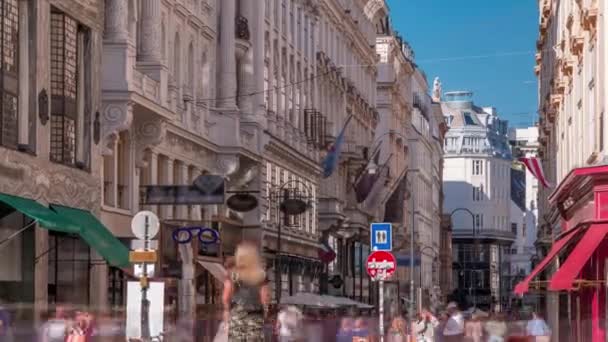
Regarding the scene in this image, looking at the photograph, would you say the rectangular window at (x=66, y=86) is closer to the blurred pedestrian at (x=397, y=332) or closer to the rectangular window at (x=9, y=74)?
the rectangular window at (x=9, y=74)

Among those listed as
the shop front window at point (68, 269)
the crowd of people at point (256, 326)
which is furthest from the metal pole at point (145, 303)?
the shop front window at point (68, 269)

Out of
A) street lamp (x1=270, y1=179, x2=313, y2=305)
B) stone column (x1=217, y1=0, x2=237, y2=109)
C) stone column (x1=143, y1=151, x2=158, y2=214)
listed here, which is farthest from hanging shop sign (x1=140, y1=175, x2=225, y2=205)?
street lamp (x1=270, y1=179, x2=313, y2=305)

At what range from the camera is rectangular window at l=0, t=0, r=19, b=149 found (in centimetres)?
3338

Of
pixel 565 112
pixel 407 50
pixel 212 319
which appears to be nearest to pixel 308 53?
pixel 565 112

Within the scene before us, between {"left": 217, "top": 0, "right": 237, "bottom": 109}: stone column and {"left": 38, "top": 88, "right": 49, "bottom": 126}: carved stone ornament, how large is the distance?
19115mm

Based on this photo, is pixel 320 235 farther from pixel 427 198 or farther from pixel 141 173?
pixel 427 198

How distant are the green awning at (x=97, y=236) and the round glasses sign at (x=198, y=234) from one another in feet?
21.5

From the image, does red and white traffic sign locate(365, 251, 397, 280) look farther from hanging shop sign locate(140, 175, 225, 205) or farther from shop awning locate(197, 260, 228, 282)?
shop awning locate(197, 260, 228, 282)

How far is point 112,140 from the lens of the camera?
40969mm

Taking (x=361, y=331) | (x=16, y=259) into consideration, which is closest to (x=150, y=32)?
(x=361, y=331)

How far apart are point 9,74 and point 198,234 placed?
A: 1400 centimetres

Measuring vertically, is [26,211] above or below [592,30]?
below

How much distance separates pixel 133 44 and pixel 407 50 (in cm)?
10144

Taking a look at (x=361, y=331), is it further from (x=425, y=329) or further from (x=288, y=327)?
(x=288, y=327)
